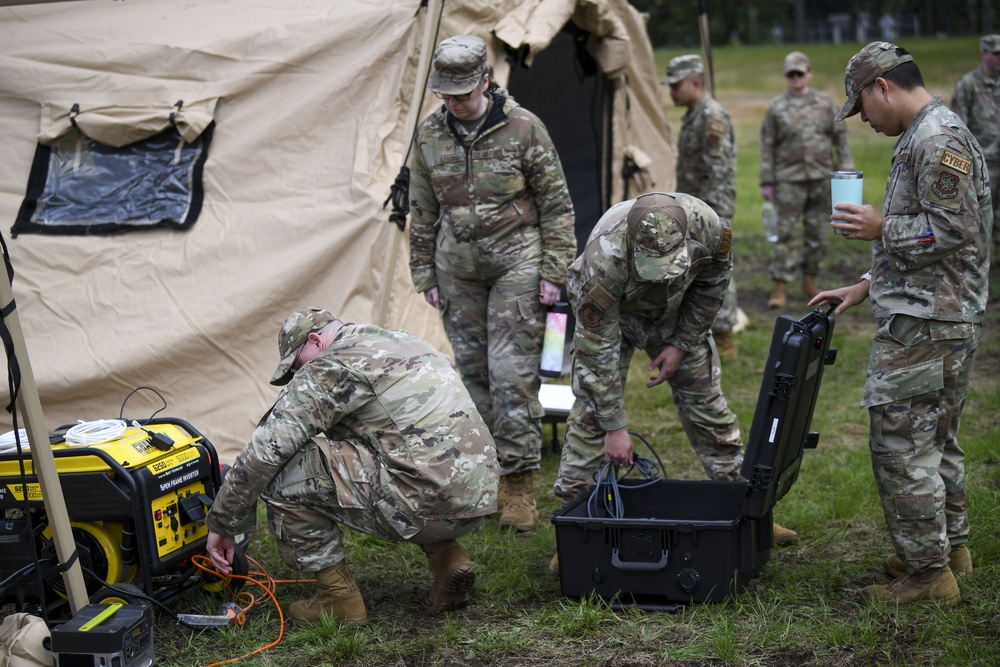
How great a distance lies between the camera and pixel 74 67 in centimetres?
616

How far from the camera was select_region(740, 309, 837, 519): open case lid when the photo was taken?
357 centimetres

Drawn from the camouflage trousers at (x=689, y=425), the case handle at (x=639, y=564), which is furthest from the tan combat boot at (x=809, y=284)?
the case handle at (x=639, y=564)

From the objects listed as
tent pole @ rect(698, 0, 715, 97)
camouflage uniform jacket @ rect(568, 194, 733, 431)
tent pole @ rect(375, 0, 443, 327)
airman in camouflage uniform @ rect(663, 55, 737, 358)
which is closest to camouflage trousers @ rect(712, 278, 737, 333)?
airman in camouflage uniform @ rect(663, 55, 737, 358)

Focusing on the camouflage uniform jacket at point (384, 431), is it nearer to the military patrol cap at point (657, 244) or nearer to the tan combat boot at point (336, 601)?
the tan combat boot at point (336, 601)

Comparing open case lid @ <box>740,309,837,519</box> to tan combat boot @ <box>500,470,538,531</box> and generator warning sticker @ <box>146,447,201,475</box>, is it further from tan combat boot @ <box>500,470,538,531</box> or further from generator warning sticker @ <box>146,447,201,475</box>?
generator warning sticker @ <box>146,447,201,475</box>

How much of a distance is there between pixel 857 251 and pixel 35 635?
923cm

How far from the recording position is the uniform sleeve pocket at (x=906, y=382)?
11.7ft

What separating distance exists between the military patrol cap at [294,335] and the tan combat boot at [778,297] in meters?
5.98

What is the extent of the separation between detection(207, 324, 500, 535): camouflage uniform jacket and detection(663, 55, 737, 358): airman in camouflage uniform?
4.10 m

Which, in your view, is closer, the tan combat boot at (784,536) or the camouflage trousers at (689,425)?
the camouflage trousers at (689,425)

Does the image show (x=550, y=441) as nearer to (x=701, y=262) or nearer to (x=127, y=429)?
(x=701, y=262)

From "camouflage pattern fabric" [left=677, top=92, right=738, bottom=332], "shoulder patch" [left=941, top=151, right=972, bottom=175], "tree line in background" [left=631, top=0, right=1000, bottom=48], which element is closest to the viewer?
"shoulder patch" [left=941, top=151, right=972, bottom=175]

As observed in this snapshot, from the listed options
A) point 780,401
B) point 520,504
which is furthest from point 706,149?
point 780,401

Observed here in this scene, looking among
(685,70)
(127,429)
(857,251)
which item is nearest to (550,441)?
(127,429)
